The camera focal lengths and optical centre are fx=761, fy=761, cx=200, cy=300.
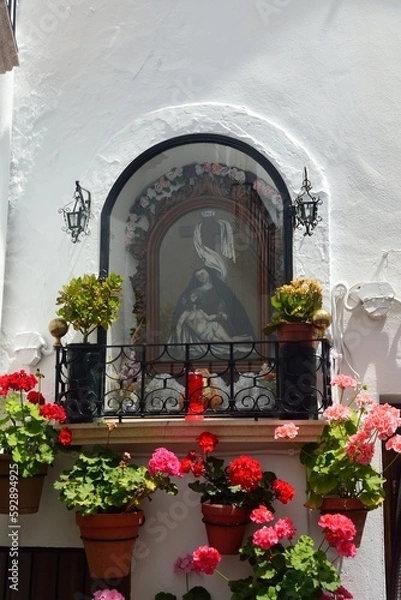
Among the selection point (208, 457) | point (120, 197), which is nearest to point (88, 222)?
point (120, 197)

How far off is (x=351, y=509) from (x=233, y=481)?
2.30 ft

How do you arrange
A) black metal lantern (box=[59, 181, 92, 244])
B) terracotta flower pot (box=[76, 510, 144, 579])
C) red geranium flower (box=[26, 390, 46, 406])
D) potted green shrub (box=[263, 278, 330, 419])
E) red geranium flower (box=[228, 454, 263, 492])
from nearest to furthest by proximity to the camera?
1. red geranium flower (box=[228, 454, 263, 492])
2. terracotta flower pot (box=[76, 510, 144, 579])
3. potted green shrub (box=[263, 278, 330, 419])
4. red geranium flower (box=[26, 390, 46, 406])
5. black metal lantern (box=[59, 181, 92, 244])

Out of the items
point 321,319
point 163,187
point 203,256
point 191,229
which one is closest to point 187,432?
point 321,319

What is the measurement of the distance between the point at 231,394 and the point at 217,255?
121cm

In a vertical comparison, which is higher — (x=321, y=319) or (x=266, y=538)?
(x=321, y=319)

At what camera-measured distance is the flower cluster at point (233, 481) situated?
14.3 ft

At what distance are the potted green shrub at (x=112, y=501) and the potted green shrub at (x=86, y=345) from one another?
1.47 ft

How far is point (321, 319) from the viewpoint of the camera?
4.77 meters

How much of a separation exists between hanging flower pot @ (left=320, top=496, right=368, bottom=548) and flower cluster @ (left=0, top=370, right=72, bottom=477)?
5.30 feet

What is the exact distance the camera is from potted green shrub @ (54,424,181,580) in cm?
443

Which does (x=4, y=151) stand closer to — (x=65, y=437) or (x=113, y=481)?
(x=65, y=437)

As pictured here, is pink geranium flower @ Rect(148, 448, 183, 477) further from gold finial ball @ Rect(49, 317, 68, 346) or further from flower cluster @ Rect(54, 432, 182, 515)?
gold finial ball @ Rect(49, 317, 68, 346)

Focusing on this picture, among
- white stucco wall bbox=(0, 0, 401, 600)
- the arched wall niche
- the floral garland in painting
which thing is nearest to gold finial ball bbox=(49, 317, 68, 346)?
white stucco wall bbox=(0, 0, 401, 600)

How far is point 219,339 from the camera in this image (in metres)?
5.41
